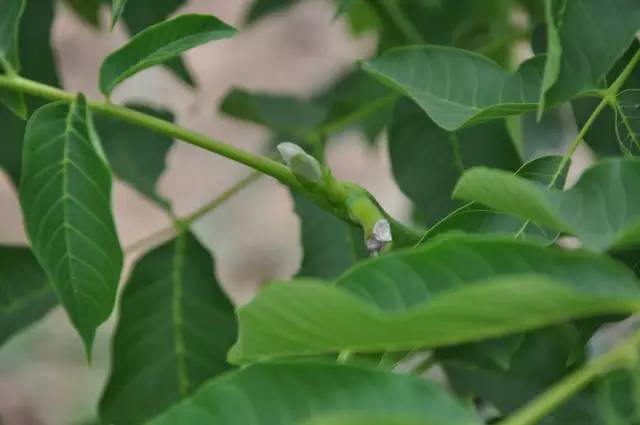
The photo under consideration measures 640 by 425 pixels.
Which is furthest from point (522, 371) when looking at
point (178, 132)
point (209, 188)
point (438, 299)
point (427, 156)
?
point (209, 188)

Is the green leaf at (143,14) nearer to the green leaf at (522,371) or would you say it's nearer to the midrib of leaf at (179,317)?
the midrib of leaf at (179,317)

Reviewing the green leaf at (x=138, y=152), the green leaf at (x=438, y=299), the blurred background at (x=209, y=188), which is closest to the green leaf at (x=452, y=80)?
the green leaf at (x=438, y=299)

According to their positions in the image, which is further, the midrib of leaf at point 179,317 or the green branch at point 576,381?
the midrib of leaf at point 179,317

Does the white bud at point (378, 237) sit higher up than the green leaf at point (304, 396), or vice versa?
the green leaf at point (304, 396)

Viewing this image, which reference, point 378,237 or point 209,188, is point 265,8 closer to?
point 378,237

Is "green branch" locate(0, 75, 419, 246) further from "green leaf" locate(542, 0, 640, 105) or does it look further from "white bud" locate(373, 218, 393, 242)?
"green leaf" locate(542, 0, 640, 105)

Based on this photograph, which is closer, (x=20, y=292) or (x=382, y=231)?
(x=382, y=231)

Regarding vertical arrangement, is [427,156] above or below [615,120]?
below
